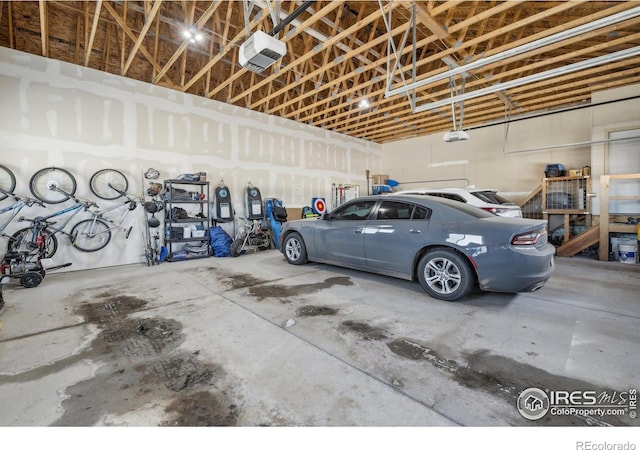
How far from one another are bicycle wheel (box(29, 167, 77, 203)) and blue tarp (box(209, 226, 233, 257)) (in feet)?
8.36

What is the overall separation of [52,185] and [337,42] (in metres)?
5.51

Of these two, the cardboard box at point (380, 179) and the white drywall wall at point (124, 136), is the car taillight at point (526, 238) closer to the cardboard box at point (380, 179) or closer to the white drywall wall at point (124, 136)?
the white drywall wall at point (124, 136)

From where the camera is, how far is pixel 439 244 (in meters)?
3.08

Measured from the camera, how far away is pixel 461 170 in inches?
343

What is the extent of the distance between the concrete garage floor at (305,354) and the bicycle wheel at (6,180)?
196 cm

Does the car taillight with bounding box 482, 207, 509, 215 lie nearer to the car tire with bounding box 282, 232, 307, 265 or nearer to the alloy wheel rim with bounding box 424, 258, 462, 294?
the alloy wheel rim with bounding box 424, 258, 462, 294

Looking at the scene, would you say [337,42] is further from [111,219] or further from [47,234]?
[47,234]

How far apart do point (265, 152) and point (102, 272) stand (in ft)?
15.2

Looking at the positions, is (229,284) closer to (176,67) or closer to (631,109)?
(176,67)

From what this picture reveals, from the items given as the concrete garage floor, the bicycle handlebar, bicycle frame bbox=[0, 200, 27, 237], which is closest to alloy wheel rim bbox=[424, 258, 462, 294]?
the concrete garage floor

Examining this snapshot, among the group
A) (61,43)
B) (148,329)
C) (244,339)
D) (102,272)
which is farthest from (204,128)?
(244,339)

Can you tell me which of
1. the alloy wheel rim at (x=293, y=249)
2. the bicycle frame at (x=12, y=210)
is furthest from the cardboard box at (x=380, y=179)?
the bicycle frame at (x=12, y=210)

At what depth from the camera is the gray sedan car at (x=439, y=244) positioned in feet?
8.89

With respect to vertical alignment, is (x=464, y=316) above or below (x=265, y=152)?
below
